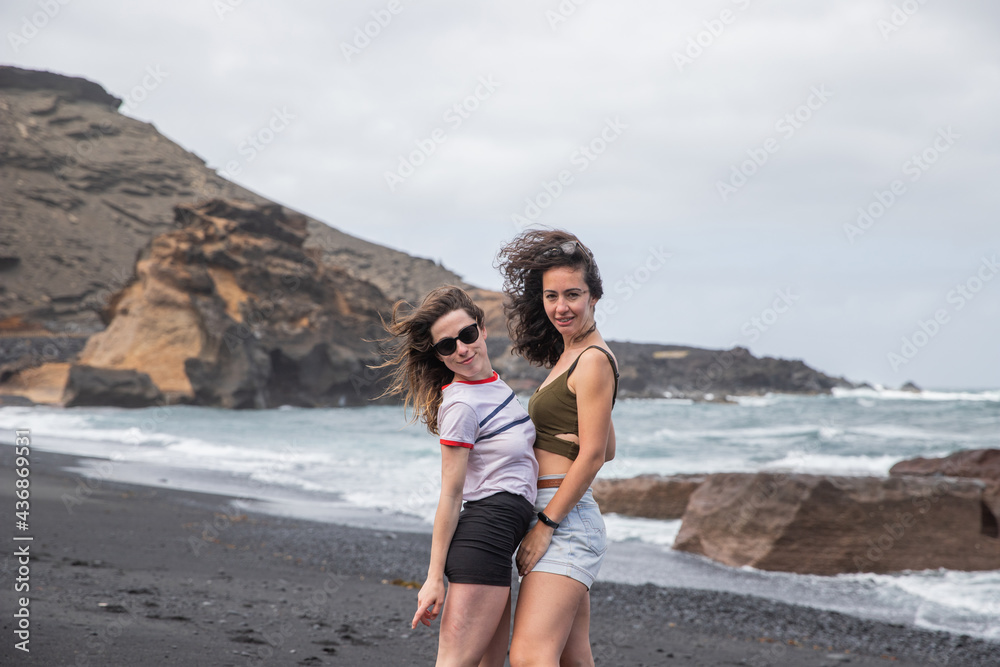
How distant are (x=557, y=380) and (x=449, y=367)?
383 millimetres

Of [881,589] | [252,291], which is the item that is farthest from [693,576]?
[252,291]

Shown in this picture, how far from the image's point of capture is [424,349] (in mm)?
2621

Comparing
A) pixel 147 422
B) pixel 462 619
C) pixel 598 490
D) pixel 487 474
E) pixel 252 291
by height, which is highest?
pixel 252 291

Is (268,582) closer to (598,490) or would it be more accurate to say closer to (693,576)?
(693,576)

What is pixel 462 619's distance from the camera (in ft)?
7.32

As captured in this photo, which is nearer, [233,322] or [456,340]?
[456,340]

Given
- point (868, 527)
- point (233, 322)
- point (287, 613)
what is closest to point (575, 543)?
point (287, 613)

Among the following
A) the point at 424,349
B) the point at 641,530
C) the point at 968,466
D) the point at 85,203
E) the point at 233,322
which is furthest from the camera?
the point at 85,203

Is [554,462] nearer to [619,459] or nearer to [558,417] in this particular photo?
[558,417]

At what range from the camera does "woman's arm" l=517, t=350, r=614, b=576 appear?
2297mm

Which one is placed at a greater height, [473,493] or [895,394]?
[895,394]

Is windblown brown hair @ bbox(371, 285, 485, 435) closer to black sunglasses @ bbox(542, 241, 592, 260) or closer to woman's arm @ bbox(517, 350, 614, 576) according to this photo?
black sunglasses @ bbox(542, 241, 592, 260)

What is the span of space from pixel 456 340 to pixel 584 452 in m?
0.58

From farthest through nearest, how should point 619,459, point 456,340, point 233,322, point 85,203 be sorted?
point 85,203 < point 233,322 < point 619,459 < point 456,340
